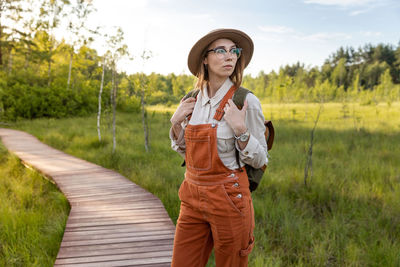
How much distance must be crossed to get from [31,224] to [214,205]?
10.6ft

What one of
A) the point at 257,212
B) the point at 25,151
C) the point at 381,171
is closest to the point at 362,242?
the point at 257,212

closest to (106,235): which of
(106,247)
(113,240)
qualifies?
(113,240)

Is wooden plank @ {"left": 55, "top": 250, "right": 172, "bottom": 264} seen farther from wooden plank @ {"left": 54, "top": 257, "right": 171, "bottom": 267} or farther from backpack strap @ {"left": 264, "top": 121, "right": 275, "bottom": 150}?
backpack strap @ {"left": 264, "top": 121, "right": 275, "bottom": 150}

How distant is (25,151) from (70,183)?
13.0 ft

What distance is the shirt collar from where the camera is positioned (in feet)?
5.30

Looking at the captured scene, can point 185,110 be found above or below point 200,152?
above

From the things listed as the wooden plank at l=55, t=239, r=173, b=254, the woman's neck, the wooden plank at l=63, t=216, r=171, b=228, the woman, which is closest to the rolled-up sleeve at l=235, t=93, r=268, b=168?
the woman

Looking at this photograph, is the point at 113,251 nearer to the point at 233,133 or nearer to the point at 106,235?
the point at 106,235

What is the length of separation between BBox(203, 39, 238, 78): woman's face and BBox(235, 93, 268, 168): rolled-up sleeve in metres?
0.20

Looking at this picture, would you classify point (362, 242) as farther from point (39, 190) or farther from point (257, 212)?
point (39, 190)

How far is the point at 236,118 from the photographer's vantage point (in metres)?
1.46

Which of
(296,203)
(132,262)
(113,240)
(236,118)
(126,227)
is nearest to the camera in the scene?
(236,118)

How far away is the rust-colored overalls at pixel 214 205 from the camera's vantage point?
1514 millimetres

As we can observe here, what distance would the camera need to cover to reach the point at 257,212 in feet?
13.6
